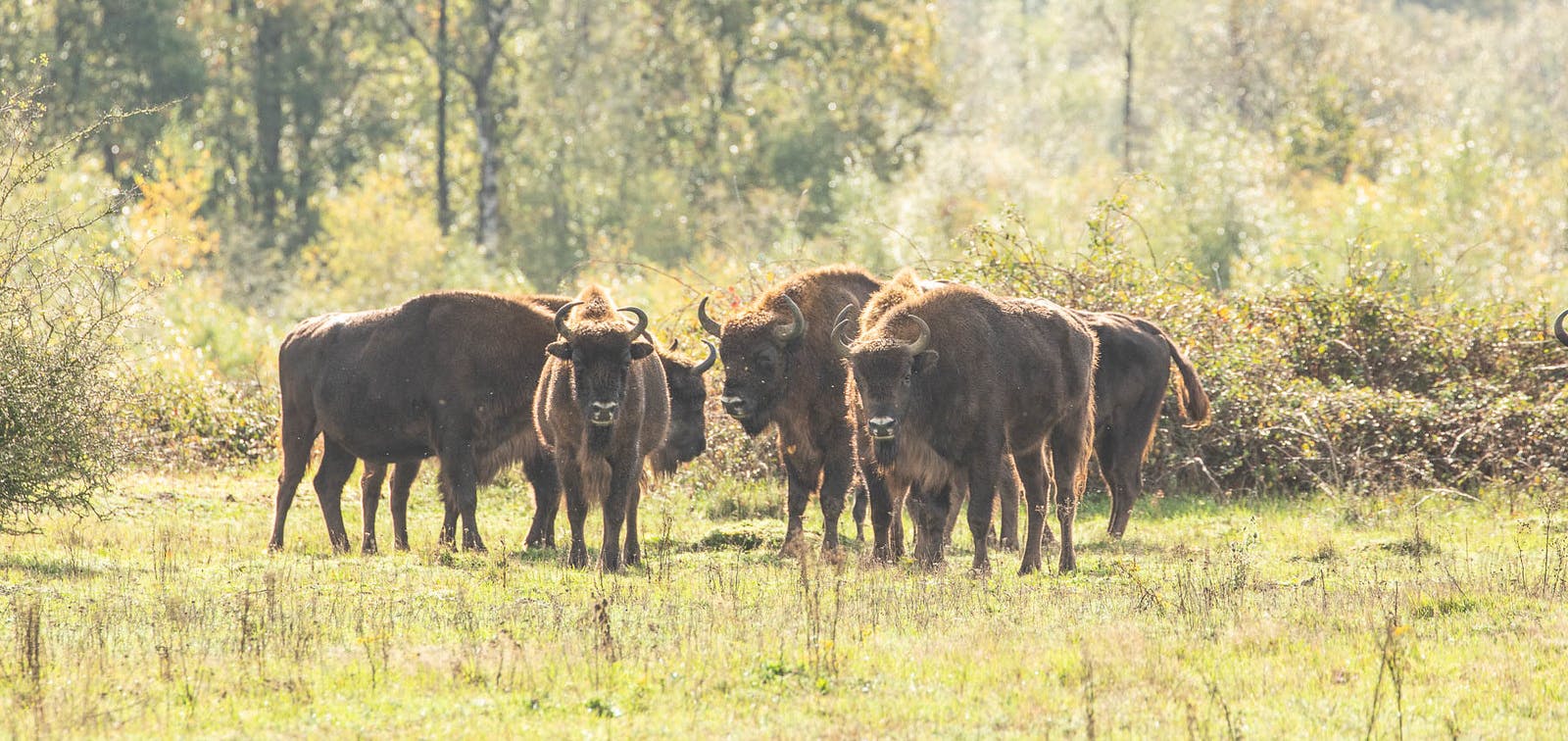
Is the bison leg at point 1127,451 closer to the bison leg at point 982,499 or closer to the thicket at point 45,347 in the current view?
the bison leg at point 982,499

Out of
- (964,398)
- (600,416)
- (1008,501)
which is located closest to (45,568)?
(600,416)

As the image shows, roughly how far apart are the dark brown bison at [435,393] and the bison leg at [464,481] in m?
0.01

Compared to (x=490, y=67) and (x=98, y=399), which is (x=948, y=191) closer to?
(x=490, y=67)

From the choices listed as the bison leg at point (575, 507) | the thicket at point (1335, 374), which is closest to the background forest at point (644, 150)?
the thicket at point (1335, 374)

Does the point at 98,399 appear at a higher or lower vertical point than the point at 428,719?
higher

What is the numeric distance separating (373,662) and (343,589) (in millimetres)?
3112

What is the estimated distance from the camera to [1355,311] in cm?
2009

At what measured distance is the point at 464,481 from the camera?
48.1 feet

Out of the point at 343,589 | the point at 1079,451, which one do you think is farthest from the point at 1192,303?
the point at 343,589

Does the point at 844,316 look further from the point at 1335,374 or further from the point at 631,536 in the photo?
the point at 1335,374

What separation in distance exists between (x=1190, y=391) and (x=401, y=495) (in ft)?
24.7

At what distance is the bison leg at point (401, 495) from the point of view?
1501cm

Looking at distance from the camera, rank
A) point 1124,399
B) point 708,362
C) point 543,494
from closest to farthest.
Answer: point 543,494, point 708,362, point 1124,399

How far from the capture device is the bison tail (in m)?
16.6
